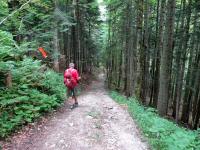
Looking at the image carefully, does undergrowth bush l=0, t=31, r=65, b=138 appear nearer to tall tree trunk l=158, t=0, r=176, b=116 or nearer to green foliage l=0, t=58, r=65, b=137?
green foliage l=0, t=58, r=65, b=137

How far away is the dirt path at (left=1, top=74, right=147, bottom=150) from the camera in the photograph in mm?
7961

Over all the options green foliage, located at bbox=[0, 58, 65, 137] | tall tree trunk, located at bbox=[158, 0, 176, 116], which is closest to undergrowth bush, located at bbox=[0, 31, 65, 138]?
green foliage, located at bbox=[0, 58, 65, 137]

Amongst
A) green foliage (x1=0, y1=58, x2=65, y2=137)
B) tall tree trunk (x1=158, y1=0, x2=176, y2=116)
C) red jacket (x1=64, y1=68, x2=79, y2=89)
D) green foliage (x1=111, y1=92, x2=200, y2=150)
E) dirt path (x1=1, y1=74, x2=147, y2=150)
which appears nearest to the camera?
green foliage (x1=111, y1=92, x2=200, y2=150)

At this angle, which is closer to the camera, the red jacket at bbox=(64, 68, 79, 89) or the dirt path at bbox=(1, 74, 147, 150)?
the dirt path at bbox=(1, 74, 147, 150)

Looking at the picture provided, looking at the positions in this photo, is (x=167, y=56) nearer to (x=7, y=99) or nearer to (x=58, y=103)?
(x=58, y=103)

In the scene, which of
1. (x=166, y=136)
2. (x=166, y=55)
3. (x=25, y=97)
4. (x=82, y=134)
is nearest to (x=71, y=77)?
(x=25, y=97)

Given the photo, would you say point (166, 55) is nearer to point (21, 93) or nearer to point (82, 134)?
point (82, 134)

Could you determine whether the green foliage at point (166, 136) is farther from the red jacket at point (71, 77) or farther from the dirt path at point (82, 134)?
the red jacket at point (71, 77)

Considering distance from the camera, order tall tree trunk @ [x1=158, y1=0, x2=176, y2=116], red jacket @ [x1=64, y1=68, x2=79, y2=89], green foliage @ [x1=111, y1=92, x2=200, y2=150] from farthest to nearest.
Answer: red jacket @ [x1=64, y1=68, x2=79, y2=89] → tall tree trunk @ [x1=158, y1=0, x2=176, y2=116] → green foliage @ [x1=111, y1=92, x2=200, y2=150]

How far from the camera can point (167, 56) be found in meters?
11.7

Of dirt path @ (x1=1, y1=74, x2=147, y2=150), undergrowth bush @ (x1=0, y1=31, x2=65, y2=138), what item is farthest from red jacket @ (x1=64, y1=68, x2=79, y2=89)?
dirt path @ (x1=1, y1=74, x2=147, y2=150)

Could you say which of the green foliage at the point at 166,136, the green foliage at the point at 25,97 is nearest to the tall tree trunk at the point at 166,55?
the green foliage at the point at 166,136

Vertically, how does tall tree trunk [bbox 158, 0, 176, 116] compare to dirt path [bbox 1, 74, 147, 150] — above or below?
above

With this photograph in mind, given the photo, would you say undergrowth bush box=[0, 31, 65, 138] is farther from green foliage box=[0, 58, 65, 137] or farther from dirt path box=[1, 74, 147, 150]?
dirt path box=[1, 74, 147, 150]
